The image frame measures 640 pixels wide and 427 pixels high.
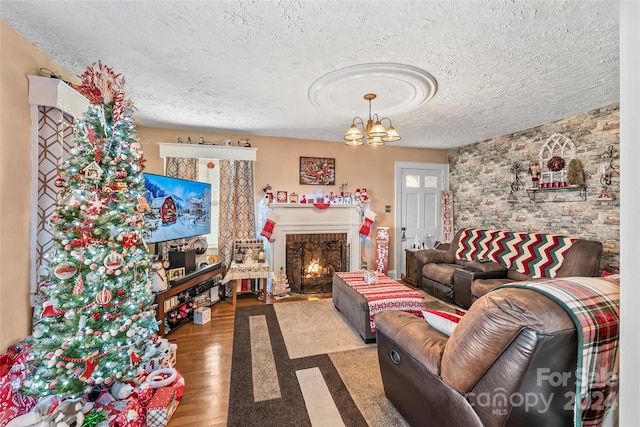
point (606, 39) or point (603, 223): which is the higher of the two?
point (606, 39)

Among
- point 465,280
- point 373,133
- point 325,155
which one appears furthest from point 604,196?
point 325,155

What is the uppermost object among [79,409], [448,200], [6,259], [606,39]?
[606,39]

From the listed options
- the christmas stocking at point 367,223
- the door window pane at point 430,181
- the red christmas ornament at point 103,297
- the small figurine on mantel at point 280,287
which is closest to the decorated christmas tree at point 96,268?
the red christmas ornament at point 103,297

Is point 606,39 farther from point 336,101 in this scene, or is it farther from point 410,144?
point 410,144

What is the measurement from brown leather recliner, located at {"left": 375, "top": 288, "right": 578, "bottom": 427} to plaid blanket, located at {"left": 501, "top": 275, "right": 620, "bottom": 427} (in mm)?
44

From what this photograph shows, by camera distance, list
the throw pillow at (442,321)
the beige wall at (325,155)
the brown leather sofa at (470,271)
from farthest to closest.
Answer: the beige wall at (325,155), the brown leather sofa at (470,271), the throw pillow at (442,321)

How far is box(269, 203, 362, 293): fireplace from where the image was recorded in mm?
4637

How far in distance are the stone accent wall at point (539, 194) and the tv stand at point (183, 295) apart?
4.67 meters

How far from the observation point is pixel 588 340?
1.08 meters

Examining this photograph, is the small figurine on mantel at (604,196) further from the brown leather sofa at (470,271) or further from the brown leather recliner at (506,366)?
the brown leather recliner at (506,366)

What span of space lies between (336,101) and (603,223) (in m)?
3.55

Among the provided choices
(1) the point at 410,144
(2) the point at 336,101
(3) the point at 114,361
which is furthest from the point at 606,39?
(3) the point at 114,361

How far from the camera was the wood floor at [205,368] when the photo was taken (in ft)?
6.24

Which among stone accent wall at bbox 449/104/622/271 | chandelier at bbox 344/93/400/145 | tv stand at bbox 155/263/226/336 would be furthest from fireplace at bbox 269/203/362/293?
stone accent wall at bbox 449/104/622/271
